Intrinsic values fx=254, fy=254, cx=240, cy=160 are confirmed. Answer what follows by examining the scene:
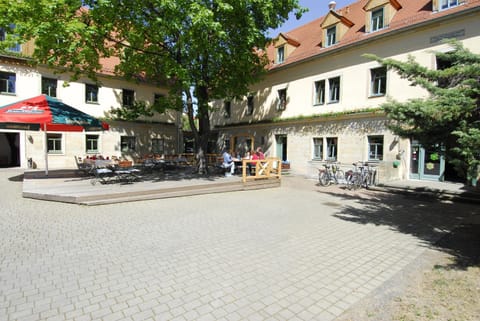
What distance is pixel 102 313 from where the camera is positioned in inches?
110

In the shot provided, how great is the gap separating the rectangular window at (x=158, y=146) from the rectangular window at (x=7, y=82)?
10.0 meters

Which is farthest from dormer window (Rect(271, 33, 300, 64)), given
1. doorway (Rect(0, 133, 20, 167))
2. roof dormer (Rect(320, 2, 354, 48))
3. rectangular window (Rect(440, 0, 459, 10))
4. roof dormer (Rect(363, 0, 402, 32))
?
doorway (Rect(0, 133, 20, 167))

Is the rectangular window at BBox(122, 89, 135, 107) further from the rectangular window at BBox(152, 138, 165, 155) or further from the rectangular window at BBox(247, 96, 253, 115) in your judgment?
the rectangular window at BBox(247, 96, 253, 115)

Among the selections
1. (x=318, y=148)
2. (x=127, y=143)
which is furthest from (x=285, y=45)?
(x=127, y=143)

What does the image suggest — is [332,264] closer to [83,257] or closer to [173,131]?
[83,257]

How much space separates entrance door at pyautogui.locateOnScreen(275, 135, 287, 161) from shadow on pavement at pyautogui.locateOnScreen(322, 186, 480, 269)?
9.11 m

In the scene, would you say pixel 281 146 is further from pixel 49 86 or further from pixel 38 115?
pixel 49 86

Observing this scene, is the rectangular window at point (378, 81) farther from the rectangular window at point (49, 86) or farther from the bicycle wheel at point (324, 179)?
the rectangular window at point (49, 86)

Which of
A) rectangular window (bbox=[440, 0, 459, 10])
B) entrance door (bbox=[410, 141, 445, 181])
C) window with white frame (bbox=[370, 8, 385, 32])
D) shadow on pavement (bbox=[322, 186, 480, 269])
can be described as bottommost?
shadow on pavement (bbox=[322, 186, 480, 269])

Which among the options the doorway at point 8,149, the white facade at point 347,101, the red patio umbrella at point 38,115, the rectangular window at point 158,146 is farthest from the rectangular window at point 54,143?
the white facade at point 347,101

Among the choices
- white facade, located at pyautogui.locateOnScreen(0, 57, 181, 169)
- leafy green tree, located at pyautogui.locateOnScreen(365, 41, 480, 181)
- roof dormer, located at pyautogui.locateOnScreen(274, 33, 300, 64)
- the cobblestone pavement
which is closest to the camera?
the cobblestone pavement

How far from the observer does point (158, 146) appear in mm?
23391

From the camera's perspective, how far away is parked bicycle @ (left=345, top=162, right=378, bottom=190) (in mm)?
12189

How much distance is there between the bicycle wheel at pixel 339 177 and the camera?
1349cm
